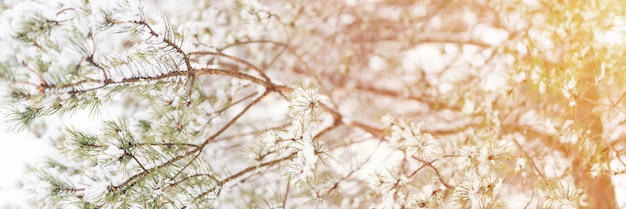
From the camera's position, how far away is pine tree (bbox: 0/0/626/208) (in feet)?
2.95

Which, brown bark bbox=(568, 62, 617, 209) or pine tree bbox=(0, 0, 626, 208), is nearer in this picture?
pine tree bbox=(0, 0, 626, 208)

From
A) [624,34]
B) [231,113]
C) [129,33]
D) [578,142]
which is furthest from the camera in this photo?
[231,113]

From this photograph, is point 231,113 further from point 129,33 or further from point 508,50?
point 129,33

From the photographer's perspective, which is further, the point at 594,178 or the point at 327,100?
the point at 594,178

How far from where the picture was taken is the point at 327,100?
4.14ft

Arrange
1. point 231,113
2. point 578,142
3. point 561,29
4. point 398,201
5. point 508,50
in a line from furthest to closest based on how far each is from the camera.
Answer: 1. point 231,113
2. point 508,50
3. point 561,29
4. point 578,142
5. point 398,201

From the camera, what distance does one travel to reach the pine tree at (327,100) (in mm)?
898

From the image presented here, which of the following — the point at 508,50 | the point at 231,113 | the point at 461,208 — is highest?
the point at 231,113

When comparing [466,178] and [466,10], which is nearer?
[466,178]

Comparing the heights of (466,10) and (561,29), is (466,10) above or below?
above

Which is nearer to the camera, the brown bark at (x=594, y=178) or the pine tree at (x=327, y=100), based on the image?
the pine tree at (x=327, y=100)

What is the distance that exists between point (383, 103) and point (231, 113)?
679 millimetres

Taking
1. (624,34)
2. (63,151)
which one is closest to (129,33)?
(63,151)

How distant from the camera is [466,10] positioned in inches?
94.3
